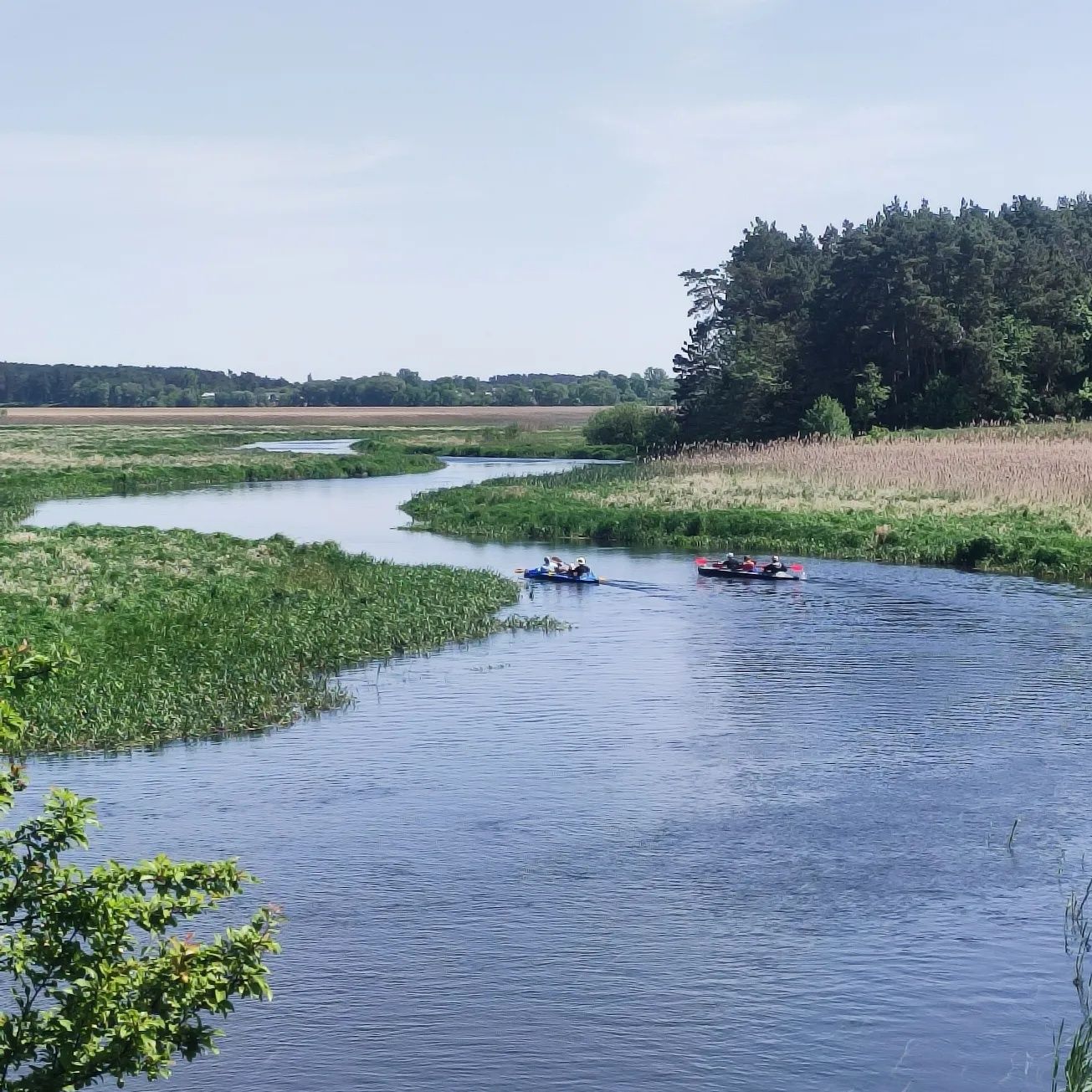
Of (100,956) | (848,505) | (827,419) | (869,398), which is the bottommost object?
(100,956)

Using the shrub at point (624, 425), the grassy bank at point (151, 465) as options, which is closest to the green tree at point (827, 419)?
the grassy bank at point (151, 465)

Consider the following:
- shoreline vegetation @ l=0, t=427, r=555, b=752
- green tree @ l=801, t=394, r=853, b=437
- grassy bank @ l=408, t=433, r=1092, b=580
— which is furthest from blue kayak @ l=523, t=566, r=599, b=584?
green tree @ l=801, t=394, r=853, b=437

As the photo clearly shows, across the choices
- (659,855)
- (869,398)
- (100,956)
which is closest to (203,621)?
(659,855)

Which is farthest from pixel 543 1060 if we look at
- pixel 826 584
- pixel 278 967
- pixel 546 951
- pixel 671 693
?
pixel 826 584

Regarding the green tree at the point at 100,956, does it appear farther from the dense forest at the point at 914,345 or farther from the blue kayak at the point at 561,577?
the dense forest at the point at 914,345

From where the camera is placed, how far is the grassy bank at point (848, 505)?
172 ft

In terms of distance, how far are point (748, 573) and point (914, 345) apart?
5254 centimetres

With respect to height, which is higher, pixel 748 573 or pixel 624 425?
pixel 624 425

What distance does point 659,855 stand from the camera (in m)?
21.4

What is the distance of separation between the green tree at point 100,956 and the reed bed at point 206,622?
522 inches

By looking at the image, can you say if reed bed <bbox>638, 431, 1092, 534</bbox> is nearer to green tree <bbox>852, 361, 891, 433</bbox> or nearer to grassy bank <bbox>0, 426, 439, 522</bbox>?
green tree <bbox>852, 361, 891, 433</bbox>

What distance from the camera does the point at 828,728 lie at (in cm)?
2869

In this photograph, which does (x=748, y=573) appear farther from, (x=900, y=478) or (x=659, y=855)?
(x=659, y=855)

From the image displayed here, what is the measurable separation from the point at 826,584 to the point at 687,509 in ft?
56.5
